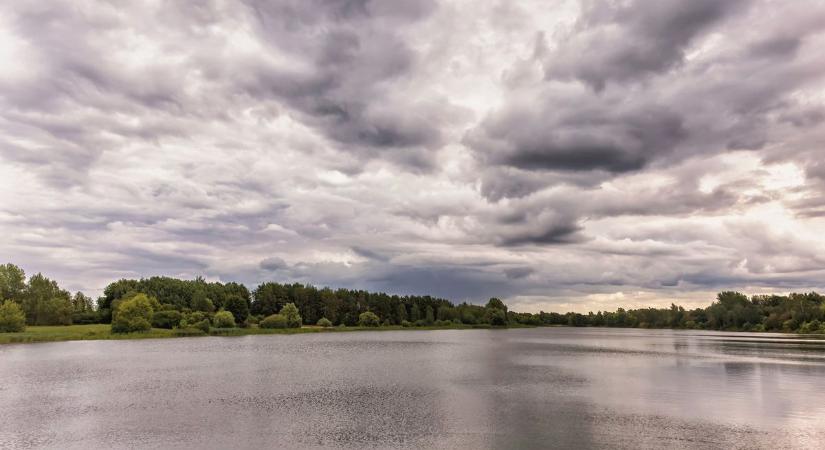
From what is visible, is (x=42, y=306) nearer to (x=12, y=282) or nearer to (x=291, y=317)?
(x=12, y=282)

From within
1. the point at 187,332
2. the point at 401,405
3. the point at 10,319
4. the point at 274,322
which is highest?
the point at 10,319

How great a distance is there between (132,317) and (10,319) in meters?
25.5

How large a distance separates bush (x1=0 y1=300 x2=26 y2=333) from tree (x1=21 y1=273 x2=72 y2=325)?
4650 cm

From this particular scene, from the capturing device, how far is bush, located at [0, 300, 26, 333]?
12019 cm

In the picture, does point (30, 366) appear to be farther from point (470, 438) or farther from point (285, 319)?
point (285, 319)

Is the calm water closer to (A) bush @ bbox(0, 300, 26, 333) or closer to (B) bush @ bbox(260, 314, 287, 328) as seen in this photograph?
(A) bush @ bbox(0, 300, 26, 333)

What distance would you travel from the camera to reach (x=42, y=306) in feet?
538

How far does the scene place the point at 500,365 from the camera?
253 feet

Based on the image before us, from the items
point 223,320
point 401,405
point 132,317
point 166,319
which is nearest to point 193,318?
point 166,319

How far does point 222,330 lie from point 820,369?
146m

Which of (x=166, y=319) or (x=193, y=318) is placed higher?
(x=193, y=318)

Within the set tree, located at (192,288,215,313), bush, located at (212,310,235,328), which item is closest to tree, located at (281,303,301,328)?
bush, located at (212,310,235,328)

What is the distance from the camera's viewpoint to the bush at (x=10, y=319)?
12019 centimetres

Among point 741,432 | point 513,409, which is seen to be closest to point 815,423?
point 741,432
